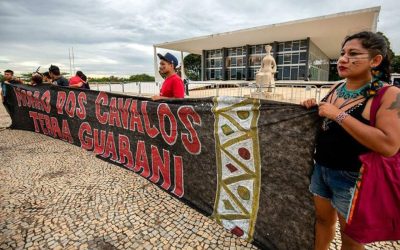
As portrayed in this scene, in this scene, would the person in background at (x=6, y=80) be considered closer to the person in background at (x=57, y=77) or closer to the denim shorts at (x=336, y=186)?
the person in background at (x=57, y=77)

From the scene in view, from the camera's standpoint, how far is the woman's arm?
1326 mm

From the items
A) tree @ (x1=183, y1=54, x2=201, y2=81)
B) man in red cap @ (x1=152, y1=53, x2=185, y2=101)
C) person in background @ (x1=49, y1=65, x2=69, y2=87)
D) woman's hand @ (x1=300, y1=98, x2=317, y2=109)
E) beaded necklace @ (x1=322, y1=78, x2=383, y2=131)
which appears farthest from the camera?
tree @ (x1=183, y1=54, x2=201, y2=81)

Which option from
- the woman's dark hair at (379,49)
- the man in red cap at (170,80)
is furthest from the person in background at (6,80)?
the woman's dark hair at (379,49)

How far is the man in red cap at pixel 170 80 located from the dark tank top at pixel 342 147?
243 cm

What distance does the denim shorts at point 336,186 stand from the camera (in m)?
1.57

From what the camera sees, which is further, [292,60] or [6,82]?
[292,60]

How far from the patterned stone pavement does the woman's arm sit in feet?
5.11

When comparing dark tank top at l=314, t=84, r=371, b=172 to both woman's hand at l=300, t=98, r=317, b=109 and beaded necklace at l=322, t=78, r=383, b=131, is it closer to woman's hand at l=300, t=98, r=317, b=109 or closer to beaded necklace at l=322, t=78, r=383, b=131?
beaded necklace at l=322, t=78, r=383, b=131

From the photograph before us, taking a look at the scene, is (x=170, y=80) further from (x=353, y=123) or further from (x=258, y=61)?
(x=258, y=61)

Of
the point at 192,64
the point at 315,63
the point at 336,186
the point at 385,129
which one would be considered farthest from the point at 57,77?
the point at 192,64

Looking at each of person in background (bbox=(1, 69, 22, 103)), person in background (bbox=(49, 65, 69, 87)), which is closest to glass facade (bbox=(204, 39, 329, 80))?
person in background (bbox=(49, 65, 69, 87))

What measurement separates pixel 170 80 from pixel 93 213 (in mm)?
2208

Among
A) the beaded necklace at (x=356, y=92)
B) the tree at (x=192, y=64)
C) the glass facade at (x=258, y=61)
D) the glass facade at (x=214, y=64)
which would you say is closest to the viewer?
the beaded necklace at (x=356, y=92)

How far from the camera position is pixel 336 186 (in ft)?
5.41
